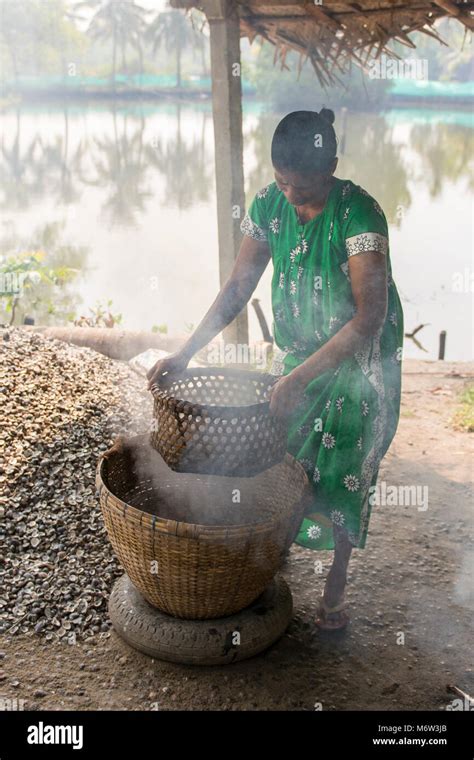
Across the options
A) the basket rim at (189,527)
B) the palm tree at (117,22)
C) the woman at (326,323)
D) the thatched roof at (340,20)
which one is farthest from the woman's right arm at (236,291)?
the palm tree at (117,22)

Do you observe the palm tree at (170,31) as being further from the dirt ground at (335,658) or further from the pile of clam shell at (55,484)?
the dirt ground at (335,658)

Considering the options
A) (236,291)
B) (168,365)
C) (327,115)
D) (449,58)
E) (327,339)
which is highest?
(449,58)

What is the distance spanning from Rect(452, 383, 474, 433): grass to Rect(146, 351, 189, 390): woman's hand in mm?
2608

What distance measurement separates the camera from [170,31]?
142 feet

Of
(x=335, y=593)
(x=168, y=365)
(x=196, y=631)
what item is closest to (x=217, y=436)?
(x=168, y=365)

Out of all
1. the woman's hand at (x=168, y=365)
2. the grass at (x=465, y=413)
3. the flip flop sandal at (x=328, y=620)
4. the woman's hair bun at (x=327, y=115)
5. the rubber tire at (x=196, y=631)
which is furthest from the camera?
the grass at (x=465, y=413)

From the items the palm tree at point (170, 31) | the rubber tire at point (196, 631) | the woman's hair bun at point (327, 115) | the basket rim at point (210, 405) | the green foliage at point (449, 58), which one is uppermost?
the palm tree at point (170, 31)

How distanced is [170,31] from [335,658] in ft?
152

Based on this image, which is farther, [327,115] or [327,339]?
[327,339]

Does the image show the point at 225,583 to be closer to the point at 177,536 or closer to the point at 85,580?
the point at 177,536

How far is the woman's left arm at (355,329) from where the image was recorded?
208cm

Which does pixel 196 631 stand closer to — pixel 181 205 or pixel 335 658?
pixel 335 658

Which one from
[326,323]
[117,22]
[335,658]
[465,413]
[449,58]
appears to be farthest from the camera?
[449,58]

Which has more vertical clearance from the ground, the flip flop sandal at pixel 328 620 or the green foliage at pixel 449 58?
the green foliage at pixel 449 58
